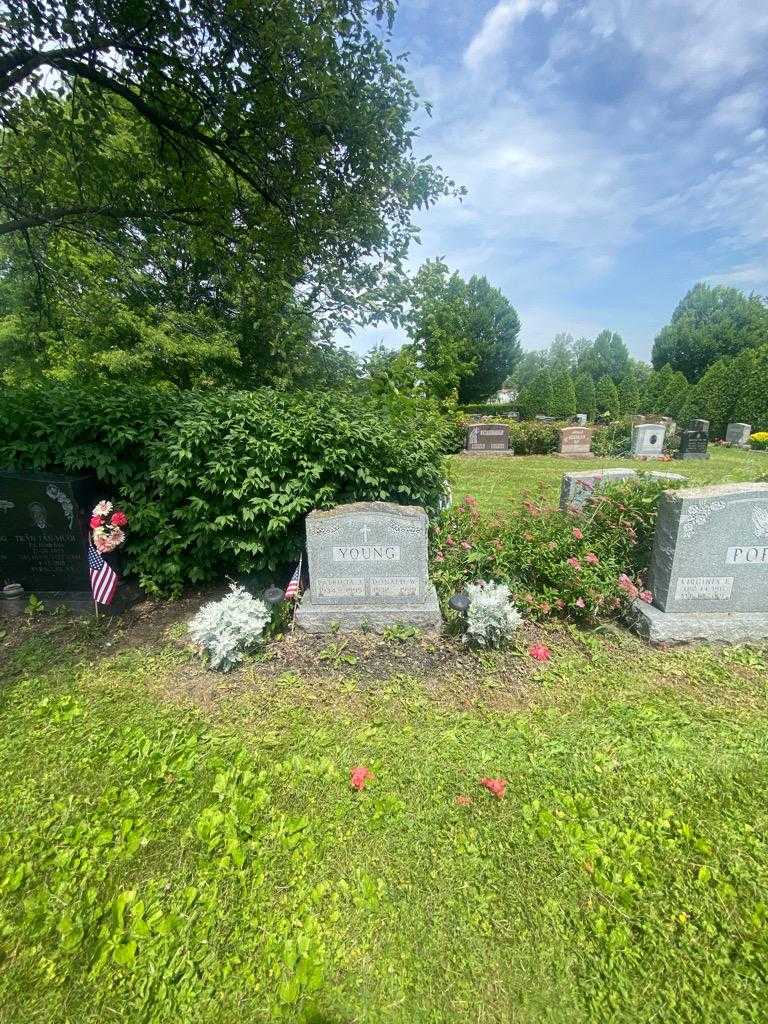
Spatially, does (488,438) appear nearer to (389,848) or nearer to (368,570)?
(368,570)

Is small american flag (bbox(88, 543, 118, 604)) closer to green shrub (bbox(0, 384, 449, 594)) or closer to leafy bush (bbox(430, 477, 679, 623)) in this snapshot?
green shrub (bbox(0, 384, 449, 594))

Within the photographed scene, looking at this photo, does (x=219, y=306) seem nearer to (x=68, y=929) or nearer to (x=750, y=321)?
(x=68, y=929)

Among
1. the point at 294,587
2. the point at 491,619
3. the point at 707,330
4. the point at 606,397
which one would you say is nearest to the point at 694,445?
the point at 491,619

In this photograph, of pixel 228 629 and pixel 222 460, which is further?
pixel 222 460

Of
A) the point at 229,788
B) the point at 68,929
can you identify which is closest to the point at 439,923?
the point at 229,788

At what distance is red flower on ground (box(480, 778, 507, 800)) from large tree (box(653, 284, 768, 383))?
50.8 m

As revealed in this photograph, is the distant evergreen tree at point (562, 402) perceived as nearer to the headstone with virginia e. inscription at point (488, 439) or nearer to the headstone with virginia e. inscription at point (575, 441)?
the headstone with virginia e. inscription at point (575, 441)

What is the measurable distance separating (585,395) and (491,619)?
34.5 meters

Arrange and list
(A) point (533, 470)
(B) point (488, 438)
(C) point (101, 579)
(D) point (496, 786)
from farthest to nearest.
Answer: (B) point (488, 438), (A) point (533, 470), (C) point (101, 579), (D) point (496, 786)

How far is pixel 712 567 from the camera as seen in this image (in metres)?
3.46

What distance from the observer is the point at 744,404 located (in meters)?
21.1

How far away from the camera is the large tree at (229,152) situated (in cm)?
518

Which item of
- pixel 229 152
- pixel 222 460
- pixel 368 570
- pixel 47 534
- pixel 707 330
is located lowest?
pixel 368 570

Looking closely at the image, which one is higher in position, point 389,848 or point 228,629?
point 228,629
